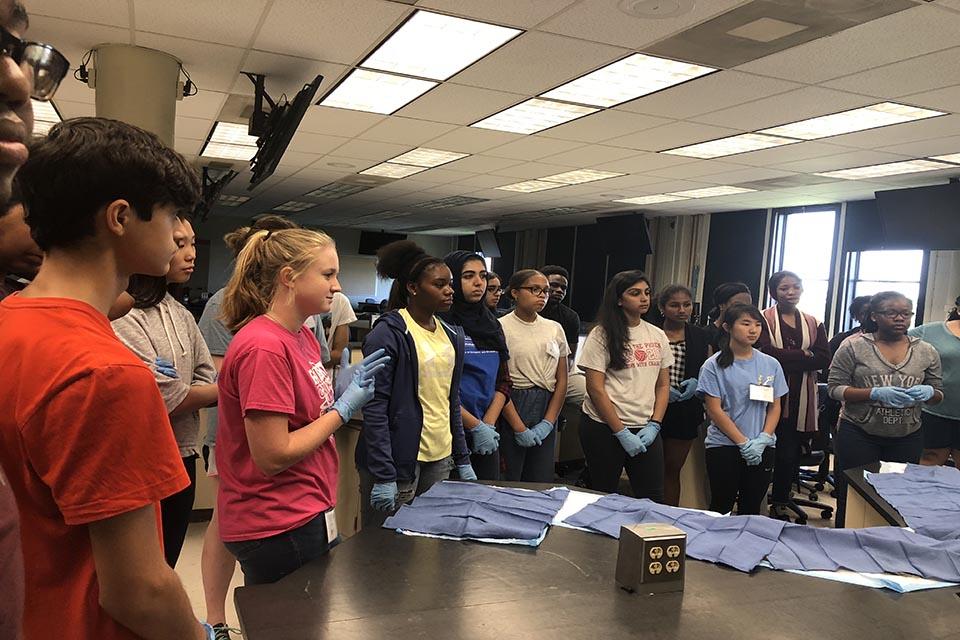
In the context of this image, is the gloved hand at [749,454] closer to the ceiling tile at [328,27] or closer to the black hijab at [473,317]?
the black hijab at [473,317]

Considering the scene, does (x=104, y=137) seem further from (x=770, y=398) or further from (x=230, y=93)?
(x=230, y=93)

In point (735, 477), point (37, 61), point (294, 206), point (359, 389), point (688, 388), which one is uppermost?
point (294, 206)

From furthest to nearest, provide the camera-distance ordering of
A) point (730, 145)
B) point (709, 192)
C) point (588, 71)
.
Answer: point (709, 192) → point (730, 145) → point (588, 71)

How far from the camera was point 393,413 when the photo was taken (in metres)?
2.25

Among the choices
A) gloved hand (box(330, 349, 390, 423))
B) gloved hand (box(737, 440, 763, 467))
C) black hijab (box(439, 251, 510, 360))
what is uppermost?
black hijab (box(439, 251, 510, 360))

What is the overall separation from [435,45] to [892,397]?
9.11 feet

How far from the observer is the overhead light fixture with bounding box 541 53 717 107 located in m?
3.50

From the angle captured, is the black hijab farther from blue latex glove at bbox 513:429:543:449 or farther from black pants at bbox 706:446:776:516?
black pants at bbox 706:446:776:516

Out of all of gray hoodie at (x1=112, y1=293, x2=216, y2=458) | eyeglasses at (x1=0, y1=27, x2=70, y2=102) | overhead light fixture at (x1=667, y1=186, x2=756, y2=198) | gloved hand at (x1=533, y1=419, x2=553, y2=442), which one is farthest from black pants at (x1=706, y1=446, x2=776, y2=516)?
overhead light fixture at (x1=667, y1=186, x2=756, y2=198)

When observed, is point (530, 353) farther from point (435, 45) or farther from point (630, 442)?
point (435, 45)

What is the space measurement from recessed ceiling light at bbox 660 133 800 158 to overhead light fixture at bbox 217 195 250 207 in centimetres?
798

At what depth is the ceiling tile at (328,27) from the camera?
117 inches

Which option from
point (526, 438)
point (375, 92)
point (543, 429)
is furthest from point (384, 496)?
point (375, 92)

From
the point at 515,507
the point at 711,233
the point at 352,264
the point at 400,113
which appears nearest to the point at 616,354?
the point at 515,507
